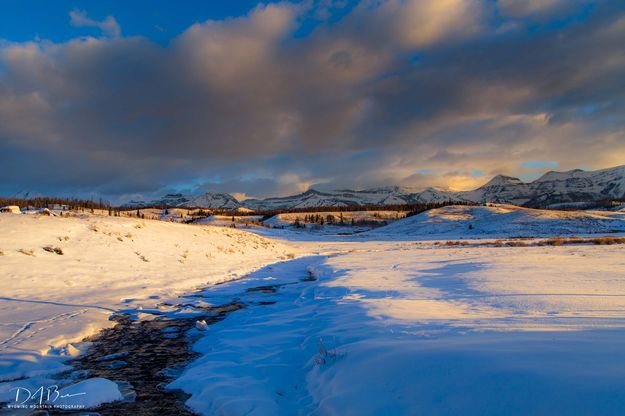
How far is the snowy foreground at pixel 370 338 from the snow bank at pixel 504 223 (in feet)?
212

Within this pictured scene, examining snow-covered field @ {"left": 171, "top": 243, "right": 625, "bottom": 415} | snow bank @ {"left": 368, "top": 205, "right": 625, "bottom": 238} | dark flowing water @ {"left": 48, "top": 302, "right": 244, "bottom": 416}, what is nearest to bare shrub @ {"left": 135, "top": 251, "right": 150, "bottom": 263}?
A: dark flowing water @ {"left": 48, "top": 302, "right": 244, "bottom": 416}

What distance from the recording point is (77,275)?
17.7 m

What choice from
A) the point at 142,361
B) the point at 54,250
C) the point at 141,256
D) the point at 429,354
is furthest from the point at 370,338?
the point at 141,256

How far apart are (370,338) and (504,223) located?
8470 centimetres

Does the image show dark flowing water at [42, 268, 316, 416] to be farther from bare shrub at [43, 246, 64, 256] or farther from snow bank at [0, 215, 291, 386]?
bare shrub at [43, 246, 64, 256]

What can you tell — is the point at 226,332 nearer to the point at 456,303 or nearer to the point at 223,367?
the point at 223,367

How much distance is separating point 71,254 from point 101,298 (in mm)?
7736

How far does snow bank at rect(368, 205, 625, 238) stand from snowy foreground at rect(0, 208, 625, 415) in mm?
64647

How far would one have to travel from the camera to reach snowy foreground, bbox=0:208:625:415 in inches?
155

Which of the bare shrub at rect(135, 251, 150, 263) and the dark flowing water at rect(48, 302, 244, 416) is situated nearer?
the dark flowing water at rect(48, 302, 244, 416)

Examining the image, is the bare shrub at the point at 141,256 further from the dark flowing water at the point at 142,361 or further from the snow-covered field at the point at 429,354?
the snow-covered field at the point at 429,354

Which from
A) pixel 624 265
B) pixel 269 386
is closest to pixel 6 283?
pixel 269 386

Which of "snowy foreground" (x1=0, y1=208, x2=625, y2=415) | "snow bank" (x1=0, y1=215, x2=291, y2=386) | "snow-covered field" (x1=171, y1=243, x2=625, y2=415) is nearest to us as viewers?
"snow-covered field" (x1=171, y1=243, x2=625, y2=415)

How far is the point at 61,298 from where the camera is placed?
1401 cm
